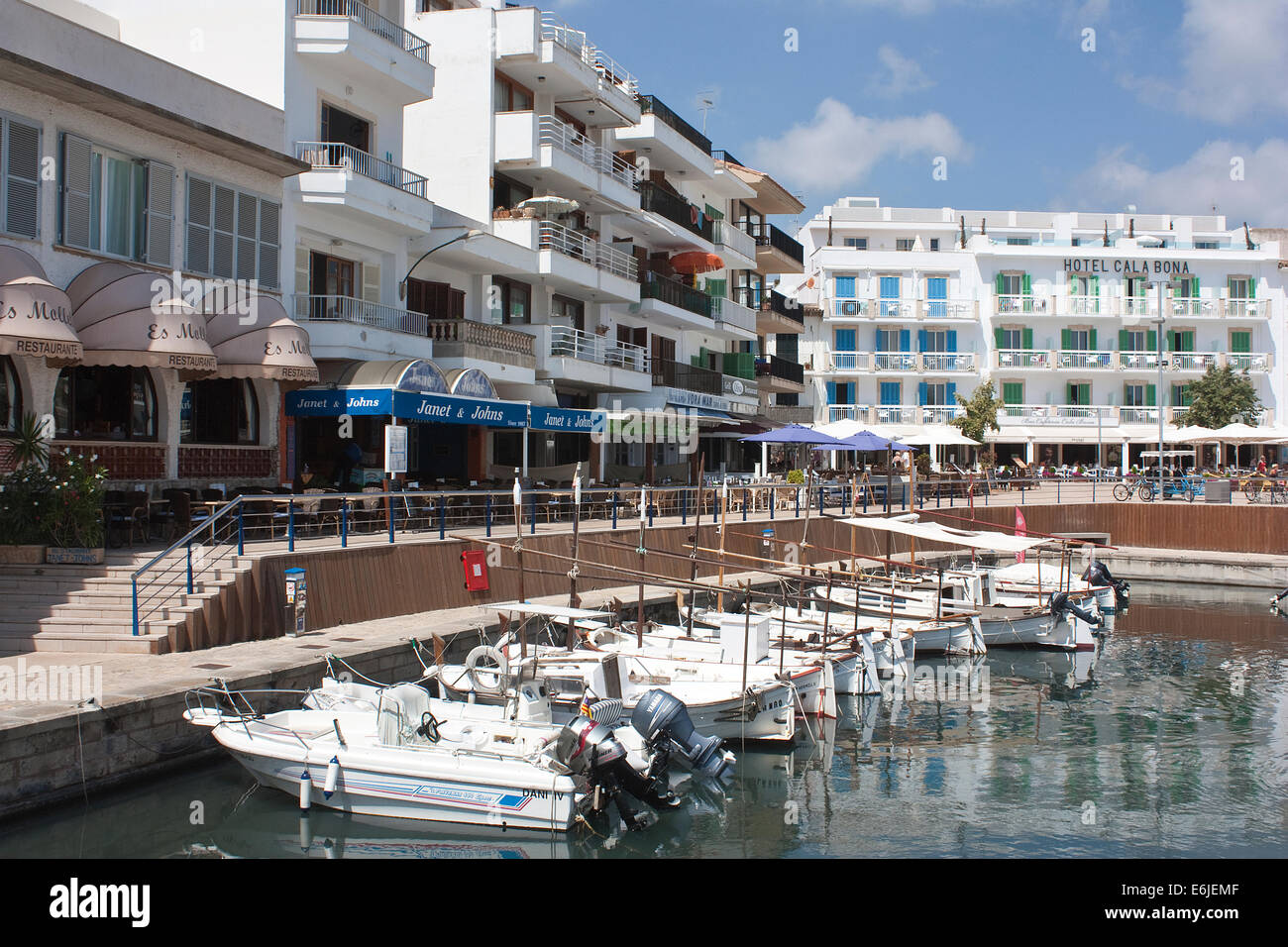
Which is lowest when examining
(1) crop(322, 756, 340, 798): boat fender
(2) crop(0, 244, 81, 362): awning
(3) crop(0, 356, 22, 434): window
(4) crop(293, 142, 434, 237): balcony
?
(1) crop(322, 756, 340, 798): boat fender

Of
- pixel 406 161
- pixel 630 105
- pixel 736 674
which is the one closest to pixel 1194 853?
pixel 736 674

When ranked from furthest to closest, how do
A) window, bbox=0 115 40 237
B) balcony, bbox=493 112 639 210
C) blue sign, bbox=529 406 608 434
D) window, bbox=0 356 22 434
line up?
balcony, bbox=493 112 639 210 → blue sign, bbox=529 406 608 434 → window, bbox=0 356 22 434 → window, bbox=0 115 40 237

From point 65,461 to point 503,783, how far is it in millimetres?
10008

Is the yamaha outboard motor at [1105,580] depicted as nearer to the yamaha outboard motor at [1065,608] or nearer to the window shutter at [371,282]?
the yamaha outboard motor at [1065,608]

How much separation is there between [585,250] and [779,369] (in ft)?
64.1

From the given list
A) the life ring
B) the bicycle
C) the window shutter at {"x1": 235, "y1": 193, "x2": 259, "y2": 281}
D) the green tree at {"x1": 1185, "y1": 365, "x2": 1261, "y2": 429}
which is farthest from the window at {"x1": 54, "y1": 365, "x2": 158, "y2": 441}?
the green tree at {"x1": 1185, "y1": 365, "x2": 1261, "y2": 429}

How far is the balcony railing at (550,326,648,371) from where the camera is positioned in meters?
35.9

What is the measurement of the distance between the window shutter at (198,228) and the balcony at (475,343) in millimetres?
7831

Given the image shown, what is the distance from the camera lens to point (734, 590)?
2234 centimetres

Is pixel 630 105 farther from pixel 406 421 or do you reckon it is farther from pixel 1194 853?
pixel 1194 853

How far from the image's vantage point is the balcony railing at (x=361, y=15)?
26605mm

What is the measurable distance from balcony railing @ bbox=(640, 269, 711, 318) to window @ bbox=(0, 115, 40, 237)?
2564 centimetres

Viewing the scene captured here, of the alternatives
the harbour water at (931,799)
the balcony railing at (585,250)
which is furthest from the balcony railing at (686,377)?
the harbour water at (931,799)

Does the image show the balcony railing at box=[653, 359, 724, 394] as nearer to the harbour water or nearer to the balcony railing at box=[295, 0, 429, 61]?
the balcony railing at box=[295, 0, 429, 61]
